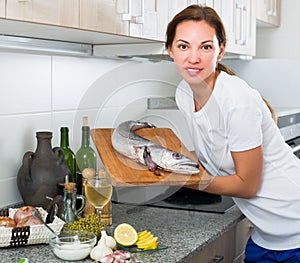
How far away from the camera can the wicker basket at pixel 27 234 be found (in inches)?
59.3

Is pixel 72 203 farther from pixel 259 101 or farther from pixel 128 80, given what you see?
pixel 128 80

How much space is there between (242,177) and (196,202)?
322mm

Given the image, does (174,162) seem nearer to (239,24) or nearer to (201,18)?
(201,18)

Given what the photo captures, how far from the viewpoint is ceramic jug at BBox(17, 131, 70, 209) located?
70.7 inches

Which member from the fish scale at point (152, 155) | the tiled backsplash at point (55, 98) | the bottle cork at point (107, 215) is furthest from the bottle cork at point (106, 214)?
the tiled backsplash at point (55, 98)

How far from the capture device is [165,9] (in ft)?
6.56

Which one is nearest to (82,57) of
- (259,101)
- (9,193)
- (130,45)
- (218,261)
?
(130,45)

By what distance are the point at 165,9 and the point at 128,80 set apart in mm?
593

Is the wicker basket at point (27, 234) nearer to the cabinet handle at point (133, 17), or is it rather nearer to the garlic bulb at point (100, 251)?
the garlic bulb at point (100, 251)

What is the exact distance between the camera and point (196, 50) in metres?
1.75

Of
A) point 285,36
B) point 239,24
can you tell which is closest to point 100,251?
point 239,24

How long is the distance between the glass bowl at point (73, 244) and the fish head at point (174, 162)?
1.06 feet

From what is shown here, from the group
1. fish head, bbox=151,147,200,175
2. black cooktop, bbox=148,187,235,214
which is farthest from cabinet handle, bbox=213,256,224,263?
fish head, bbox=151,147,200,175

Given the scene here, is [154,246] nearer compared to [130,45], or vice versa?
[154,246]
